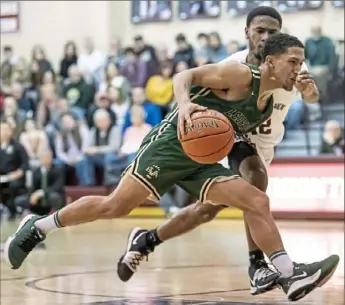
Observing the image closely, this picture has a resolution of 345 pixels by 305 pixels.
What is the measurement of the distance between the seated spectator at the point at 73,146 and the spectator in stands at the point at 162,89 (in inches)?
49.2

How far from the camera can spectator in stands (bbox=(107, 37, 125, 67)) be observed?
16.4 metres

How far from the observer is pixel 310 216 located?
43.0 feet

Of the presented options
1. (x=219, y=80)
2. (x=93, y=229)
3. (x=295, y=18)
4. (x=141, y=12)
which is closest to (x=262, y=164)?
(x=219, y=80)

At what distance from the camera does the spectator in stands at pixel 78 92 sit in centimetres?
1583

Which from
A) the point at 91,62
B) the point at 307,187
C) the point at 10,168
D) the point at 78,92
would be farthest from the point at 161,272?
the point at 91,62

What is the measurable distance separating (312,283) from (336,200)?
28.2 feet

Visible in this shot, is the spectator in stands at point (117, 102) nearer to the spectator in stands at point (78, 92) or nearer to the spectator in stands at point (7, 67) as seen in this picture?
the spectator in stands at point (78, 92)

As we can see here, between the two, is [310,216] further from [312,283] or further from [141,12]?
[312,283]

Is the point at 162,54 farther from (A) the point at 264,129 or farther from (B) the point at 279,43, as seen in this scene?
(B) the point at 279,43

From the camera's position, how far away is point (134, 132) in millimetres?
14234

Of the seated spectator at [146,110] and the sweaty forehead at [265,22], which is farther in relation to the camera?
the seated spectator at [146,110]

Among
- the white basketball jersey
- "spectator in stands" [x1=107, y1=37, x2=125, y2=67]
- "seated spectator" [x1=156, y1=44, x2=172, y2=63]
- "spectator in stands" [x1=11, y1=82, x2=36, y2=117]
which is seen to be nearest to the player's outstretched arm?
the white basketball jersey

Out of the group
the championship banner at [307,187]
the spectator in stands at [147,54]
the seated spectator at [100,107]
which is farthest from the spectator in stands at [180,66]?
the championship banner at [307,187]

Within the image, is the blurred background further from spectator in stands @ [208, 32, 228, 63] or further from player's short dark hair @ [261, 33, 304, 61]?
player's short dark hair @ [261, 33, 304, 61]
